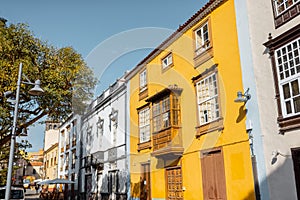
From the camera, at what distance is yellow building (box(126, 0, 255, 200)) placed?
1066cm

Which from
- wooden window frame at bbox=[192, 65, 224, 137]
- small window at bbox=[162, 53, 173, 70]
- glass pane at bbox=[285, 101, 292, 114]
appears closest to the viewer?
glass pane at bbox=[285, 101, 292, 114]

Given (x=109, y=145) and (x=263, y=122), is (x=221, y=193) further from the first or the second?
(x=109, y=145)

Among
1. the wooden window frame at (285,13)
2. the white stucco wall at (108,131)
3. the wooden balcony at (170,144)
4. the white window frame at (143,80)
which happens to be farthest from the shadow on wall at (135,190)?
the wooden window frame at (285,13)

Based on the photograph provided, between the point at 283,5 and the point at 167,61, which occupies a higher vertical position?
the point at 167,61

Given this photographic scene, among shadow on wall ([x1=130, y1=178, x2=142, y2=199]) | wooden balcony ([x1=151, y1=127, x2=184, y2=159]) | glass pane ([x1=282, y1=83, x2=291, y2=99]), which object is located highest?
glass pane ([x1=282, y1=83, x2=291, y2=99])

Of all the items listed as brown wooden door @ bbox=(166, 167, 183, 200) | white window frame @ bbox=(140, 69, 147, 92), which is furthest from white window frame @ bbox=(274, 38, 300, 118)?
white window frame @ bbox=(140, 69, 147, 92)

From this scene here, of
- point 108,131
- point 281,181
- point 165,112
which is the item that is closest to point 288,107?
point 281,181

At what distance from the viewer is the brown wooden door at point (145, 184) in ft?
53.0

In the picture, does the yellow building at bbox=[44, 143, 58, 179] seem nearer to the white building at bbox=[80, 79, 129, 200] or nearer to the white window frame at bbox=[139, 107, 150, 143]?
the white building at bbox=[80, 79, 129, 200]

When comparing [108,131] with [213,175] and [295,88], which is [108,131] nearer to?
[213,175]

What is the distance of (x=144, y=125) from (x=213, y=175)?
6647mm

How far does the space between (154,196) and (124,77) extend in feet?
27.6

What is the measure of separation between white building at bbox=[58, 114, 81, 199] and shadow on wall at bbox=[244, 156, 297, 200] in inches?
807

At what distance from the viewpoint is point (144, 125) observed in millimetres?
17250
